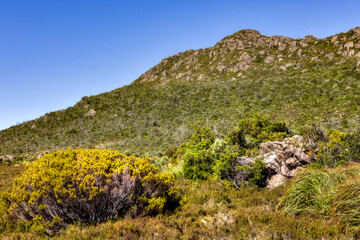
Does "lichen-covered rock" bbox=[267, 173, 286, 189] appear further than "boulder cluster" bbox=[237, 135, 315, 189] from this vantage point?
No

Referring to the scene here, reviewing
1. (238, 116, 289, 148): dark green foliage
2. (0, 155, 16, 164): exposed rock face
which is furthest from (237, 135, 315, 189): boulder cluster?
(0, 155, 16, 164): exposed rock face

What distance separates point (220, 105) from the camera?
33656 millimetres

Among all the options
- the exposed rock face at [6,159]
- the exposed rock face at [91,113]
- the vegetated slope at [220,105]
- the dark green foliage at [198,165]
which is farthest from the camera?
the exposed rock face at [91,113]

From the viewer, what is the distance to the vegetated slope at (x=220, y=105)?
22891 millimetres

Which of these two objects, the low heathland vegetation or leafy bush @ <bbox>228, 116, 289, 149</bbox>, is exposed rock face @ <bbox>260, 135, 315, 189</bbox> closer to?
the low heathland vegetation

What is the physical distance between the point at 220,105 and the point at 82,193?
31102 millimetres

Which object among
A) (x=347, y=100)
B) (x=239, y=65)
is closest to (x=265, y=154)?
(x=347, y=100)

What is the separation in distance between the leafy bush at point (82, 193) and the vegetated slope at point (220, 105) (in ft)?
44.6

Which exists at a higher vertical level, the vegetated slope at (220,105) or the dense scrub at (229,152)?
the vegetated slope at (220,105)

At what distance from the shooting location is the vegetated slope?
901 inches

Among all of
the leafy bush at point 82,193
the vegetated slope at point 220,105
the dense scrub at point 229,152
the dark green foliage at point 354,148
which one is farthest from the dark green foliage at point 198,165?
the vegetated slope at point 220,105

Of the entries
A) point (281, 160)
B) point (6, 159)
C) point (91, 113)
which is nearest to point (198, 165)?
point (281, 160)

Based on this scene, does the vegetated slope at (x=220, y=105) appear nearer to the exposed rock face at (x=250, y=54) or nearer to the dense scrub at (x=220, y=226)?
the exposed rock face at (x=250, y=54)

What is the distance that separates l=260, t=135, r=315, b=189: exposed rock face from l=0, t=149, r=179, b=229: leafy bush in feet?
13.5
